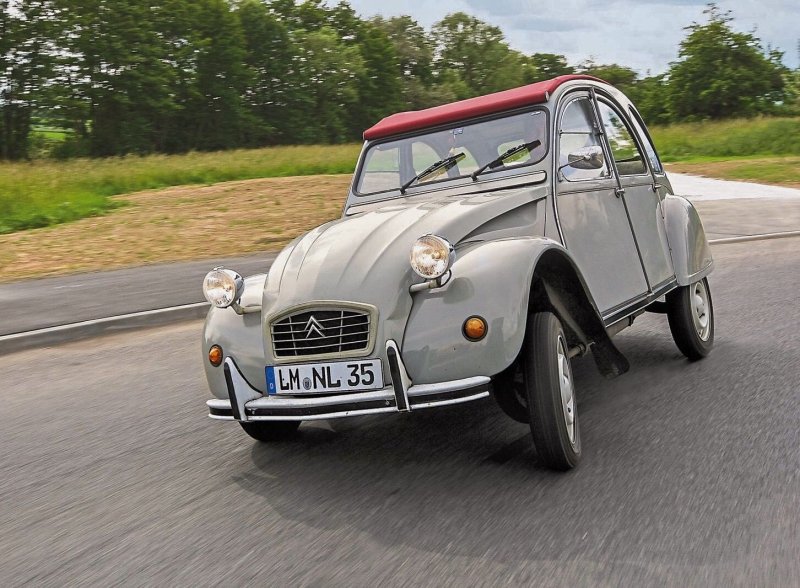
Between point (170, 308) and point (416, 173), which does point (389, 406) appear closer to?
point (416, 173)

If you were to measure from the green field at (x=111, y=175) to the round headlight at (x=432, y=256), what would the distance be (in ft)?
56.1

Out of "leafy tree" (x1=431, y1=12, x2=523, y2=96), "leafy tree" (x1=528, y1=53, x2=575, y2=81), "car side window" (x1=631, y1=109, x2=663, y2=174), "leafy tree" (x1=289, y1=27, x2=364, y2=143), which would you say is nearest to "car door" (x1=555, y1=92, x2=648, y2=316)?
"car side window" (x1=631, y1=109, x2=663, y2=174)

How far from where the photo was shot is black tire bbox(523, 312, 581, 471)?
13.0 feet

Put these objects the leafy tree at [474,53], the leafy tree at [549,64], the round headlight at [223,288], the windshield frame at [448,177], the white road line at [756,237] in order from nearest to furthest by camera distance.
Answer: the round headlight at [223,288]
the windshield frame at [448,177]
the white road line at [756,237]
the leafy tree at [474,53]
the leafy tree at [549,64]

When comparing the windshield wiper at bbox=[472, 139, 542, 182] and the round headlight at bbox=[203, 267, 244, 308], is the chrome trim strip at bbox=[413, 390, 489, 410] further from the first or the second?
the windshield wiper at bbox=[472, 139, 542, 182]

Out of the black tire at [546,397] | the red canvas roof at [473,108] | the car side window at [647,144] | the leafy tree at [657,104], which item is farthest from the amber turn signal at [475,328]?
the leafy tree at [657,104]

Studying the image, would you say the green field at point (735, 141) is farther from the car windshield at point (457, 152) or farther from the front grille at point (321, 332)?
the front grille at point (321, 332)

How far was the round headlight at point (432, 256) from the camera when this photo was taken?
4016 mm

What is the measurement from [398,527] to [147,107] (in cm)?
6681

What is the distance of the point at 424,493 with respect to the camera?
3955mm

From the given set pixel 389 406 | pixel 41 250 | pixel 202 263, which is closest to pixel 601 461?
pixel 389 406

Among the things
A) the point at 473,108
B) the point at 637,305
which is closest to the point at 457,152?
the point at 473,108

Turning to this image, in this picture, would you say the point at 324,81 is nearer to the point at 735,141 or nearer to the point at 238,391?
the point at 735,141

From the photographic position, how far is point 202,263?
1412 centimetres
